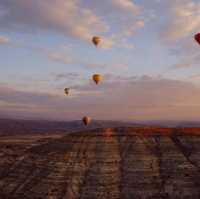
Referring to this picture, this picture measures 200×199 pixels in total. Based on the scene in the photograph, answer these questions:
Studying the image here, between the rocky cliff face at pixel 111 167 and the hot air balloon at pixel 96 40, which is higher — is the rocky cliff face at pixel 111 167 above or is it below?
below

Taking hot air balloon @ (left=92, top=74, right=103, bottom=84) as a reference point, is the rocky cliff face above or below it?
below

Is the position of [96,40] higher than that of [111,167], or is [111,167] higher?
[96,40]

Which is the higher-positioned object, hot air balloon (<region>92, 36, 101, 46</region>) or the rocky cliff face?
hot air balloon (<region>92, 36, 101, 46</region>)

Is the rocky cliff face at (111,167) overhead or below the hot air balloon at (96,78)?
below

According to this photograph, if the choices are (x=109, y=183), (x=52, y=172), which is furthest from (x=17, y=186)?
(x=109, y=183)

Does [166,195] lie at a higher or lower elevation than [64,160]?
lower

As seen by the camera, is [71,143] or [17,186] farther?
[71,143]

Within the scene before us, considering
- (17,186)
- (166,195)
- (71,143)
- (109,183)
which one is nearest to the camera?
(166,195)

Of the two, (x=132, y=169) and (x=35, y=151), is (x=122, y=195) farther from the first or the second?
(x=35, y=151)
